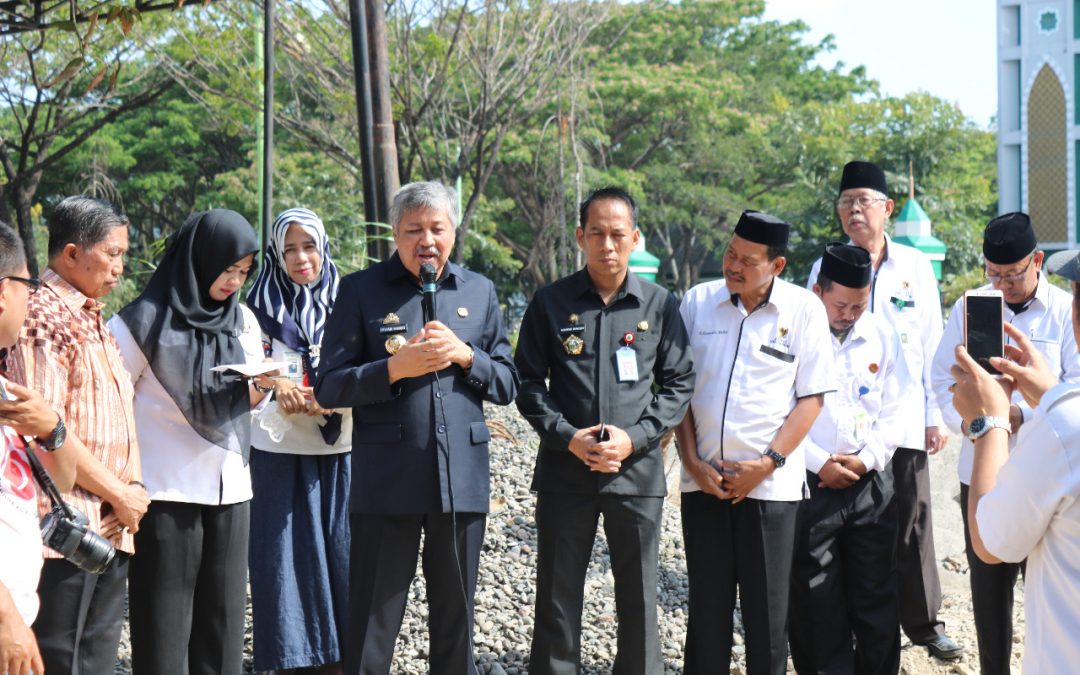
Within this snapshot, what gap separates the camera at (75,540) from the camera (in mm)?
3031

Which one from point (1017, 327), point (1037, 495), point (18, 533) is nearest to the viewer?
point (1037, 495)

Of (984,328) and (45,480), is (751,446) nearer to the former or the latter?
(984,328)

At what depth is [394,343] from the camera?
4.13m

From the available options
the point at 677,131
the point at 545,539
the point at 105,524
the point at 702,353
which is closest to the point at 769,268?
the point at 702,353

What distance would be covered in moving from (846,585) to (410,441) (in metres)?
2.09

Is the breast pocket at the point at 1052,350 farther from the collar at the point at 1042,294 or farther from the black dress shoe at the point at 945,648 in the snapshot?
the black dress shoe at the point at 945,648

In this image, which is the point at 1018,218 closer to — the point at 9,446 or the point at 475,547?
the point at 475,547

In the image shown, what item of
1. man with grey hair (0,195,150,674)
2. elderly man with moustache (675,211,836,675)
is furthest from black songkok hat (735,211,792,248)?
man with grey hair (0,195,150,674)

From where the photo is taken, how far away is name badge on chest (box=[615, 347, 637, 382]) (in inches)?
173

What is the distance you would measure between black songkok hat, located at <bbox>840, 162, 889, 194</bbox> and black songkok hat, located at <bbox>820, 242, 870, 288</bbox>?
0.72 m

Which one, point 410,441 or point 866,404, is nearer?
point 410,441

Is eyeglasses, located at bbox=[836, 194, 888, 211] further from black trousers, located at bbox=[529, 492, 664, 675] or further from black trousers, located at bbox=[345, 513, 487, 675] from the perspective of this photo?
black trousers, located at bbox=[345, 513, 487, 675]

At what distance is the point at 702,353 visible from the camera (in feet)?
15.1

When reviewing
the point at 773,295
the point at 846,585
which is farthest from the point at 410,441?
the point at 846,585
